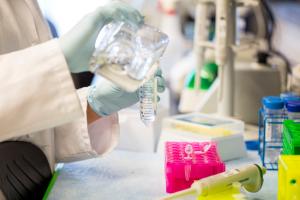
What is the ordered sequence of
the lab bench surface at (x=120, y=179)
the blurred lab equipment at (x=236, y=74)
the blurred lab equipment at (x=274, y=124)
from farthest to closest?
1. the blurred lab equipment at (x=236, y=74)
2. the blurred lab equipment at (x=274, y=124)
3. the lab bench surface at (x=120, y=179)

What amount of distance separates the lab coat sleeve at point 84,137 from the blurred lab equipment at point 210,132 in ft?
0.60

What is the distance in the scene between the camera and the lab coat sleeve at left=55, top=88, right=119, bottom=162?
1.29 m

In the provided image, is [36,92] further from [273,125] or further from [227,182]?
[273,125]

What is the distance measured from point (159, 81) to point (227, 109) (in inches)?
20.7

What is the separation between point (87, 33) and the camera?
98 centimetres

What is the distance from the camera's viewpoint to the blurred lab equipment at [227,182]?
39.0 inches

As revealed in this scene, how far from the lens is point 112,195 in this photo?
116 cm

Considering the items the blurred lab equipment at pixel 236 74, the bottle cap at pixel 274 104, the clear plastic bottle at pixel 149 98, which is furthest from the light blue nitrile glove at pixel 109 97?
the blurred lab equipment at pixel 236 74

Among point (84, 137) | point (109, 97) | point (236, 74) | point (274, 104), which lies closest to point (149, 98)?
point (109, 97)

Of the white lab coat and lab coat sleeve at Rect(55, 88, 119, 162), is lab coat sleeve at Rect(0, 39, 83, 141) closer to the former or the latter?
the white lab coat

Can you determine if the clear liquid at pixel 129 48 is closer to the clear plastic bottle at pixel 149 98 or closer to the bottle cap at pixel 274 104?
the clear plastic bottle at pixel 149 98

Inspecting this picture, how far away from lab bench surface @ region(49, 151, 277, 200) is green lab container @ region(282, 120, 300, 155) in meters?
0.12

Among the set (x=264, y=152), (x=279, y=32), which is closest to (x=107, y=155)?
(x=264, y=152)

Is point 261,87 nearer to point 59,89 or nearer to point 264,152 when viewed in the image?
point 264,152
